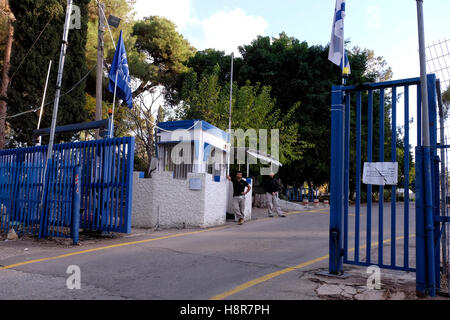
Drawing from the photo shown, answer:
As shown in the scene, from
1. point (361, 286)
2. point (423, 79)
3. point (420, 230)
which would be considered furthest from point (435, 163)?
point (361, 286)

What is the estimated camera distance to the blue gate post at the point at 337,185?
5.80m

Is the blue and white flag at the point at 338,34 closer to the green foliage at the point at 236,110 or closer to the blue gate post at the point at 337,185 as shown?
the blue gate post at the point at 337,185

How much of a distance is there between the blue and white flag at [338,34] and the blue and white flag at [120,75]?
777 centimetres

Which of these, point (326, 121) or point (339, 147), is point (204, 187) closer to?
point (339, 147)

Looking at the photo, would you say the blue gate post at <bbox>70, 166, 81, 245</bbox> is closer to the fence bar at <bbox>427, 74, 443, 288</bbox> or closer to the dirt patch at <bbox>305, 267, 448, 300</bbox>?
the dirt patch at <bbox>305, 267, 448, 300</bbox>

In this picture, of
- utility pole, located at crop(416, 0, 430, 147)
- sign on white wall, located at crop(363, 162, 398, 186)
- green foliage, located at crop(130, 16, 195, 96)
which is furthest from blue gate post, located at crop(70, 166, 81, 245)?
green foliage, located at crop(130, 16, 195, 96)

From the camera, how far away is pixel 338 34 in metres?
6.37

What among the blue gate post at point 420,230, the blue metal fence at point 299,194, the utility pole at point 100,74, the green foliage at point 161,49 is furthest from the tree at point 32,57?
the blue gate post at point 420,230

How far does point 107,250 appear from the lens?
800 cm

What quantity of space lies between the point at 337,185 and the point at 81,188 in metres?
6.65

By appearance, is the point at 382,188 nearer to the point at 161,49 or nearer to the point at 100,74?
the point at 100,74
